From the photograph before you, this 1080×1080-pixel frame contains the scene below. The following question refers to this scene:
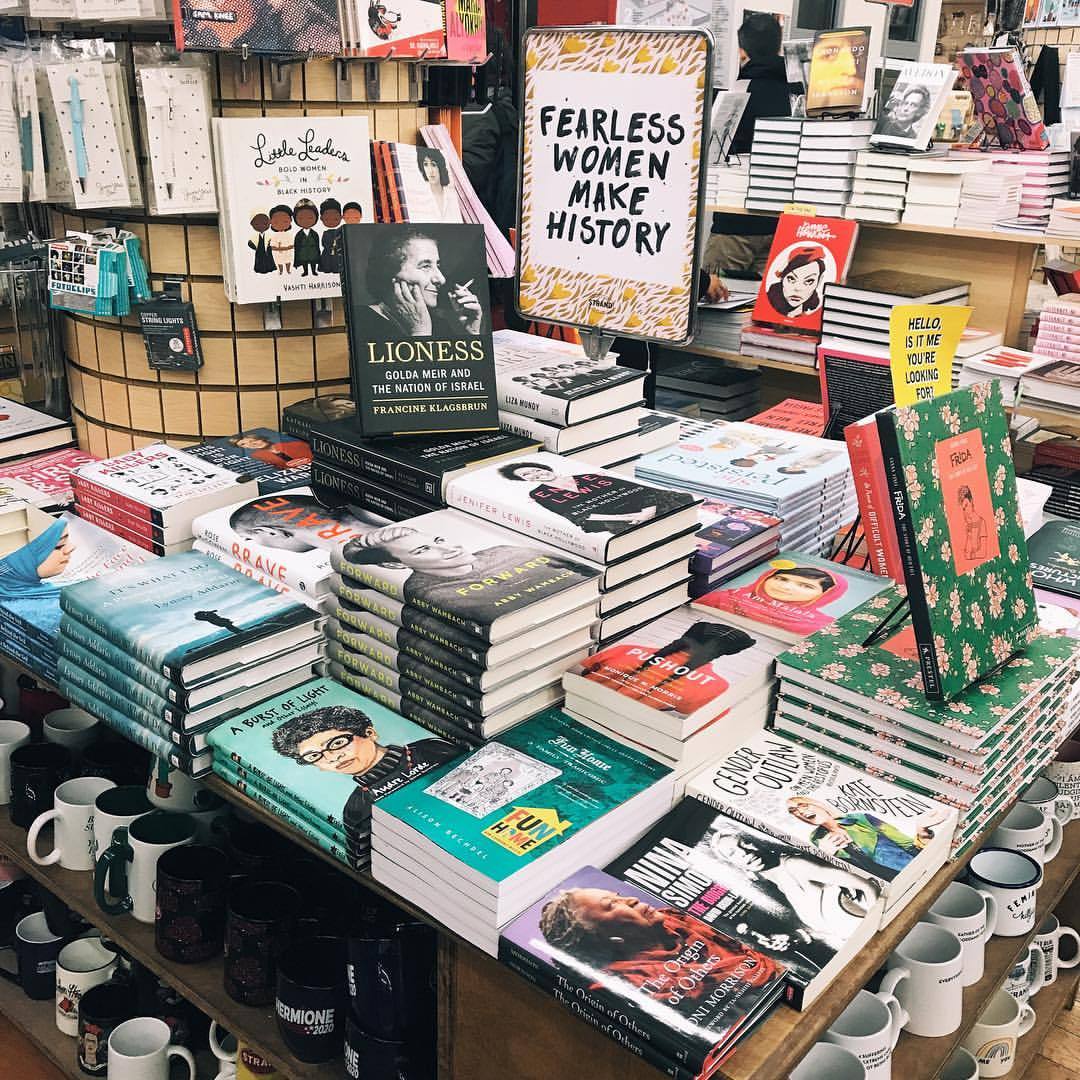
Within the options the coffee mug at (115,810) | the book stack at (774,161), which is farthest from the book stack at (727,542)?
the book stack at (774,161)

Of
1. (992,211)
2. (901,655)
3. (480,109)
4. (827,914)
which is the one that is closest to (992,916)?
(901,655)

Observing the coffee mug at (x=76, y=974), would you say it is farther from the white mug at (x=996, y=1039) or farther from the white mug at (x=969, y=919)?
the white mug at (x=996, y=1039)

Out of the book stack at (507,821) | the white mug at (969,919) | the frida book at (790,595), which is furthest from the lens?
the white mug at (969,919)

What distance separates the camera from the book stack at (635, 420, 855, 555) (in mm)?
1848

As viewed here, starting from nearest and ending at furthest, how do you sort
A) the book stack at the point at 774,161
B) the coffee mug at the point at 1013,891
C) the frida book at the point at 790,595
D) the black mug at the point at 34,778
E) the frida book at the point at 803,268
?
the frida book at the point at 790,595
the coffee mug at the point at 1013,891
the black mug at the point at 34,778
the frida book at the point at 803,268
the book stack at the point at 774,161

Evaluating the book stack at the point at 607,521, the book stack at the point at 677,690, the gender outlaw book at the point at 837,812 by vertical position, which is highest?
the book stack at the point at 607,521

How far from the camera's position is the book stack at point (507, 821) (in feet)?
3.74

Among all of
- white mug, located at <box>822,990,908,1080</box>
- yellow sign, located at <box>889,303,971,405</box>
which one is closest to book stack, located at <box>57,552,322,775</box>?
white mug, located at <box>822,990,908,1080</box>

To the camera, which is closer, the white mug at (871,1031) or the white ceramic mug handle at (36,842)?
the white mug at (871,1031)

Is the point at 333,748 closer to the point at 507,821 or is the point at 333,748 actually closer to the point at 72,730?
the point at 507,821

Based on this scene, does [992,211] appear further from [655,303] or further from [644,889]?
[644,889]

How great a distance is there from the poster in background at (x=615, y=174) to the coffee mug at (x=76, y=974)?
4.53 ft

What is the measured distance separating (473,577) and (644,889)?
435mm

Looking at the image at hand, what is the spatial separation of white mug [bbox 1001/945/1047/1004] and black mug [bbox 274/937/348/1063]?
125 cm
